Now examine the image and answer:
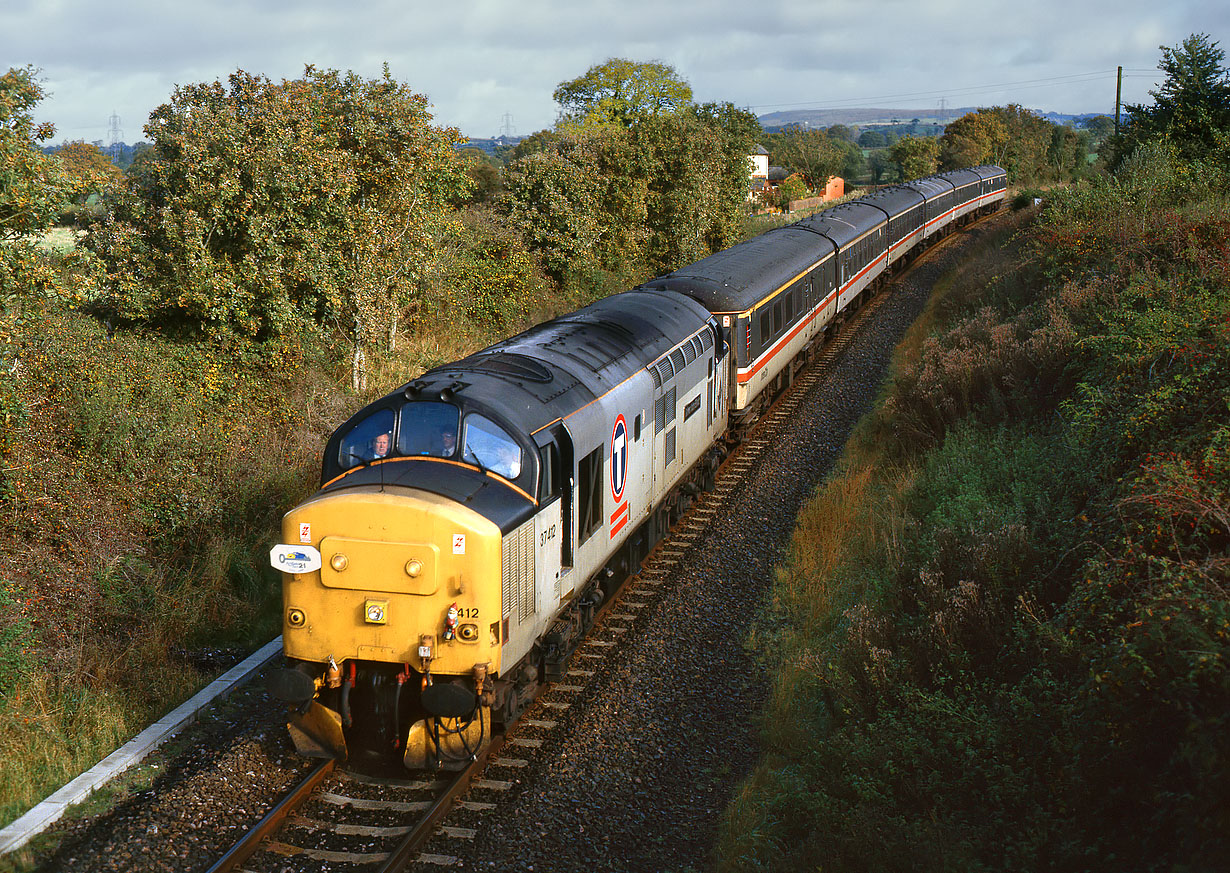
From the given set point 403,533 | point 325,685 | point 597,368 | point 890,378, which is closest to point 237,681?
point 325,685

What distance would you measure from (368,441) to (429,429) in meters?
0.66

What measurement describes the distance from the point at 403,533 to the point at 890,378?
18.6m

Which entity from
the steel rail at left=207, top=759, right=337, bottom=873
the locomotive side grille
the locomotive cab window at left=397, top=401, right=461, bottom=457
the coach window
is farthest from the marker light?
the coach window

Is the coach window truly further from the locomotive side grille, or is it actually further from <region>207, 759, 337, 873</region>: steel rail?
<region>207, 759, 337, 873</region>: steel rail

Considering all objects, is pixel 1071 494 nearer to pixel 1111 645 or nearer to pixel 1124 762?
pixel 1111 645

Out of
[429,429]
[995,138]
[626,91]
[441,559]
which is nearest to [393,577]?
[441,559]

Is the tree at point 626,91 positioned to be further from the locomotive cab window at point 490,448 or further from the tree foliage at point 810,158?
the locomotive cab window at point 490,448

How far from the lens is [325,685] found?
888cm

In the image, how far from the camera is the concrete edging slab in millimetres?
8070

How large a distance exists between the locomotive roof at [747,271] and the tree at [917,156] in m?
72.9

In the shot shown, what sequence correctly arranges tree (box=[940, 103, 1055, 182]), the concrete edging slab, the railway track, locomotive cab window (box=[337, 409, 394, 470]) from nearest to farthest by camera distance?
the railway track, the concrete edging slab, locomotive cab window (box=[337, 409, 394, 470]), tree (box=[940, 103, 1055, 182])

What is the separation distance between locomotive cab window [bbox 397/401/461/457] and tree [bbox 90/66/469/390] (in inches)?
343

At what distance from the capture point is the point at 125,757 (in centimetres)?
922

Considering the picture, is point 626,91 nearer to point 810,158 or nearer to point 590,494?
point 810,158
